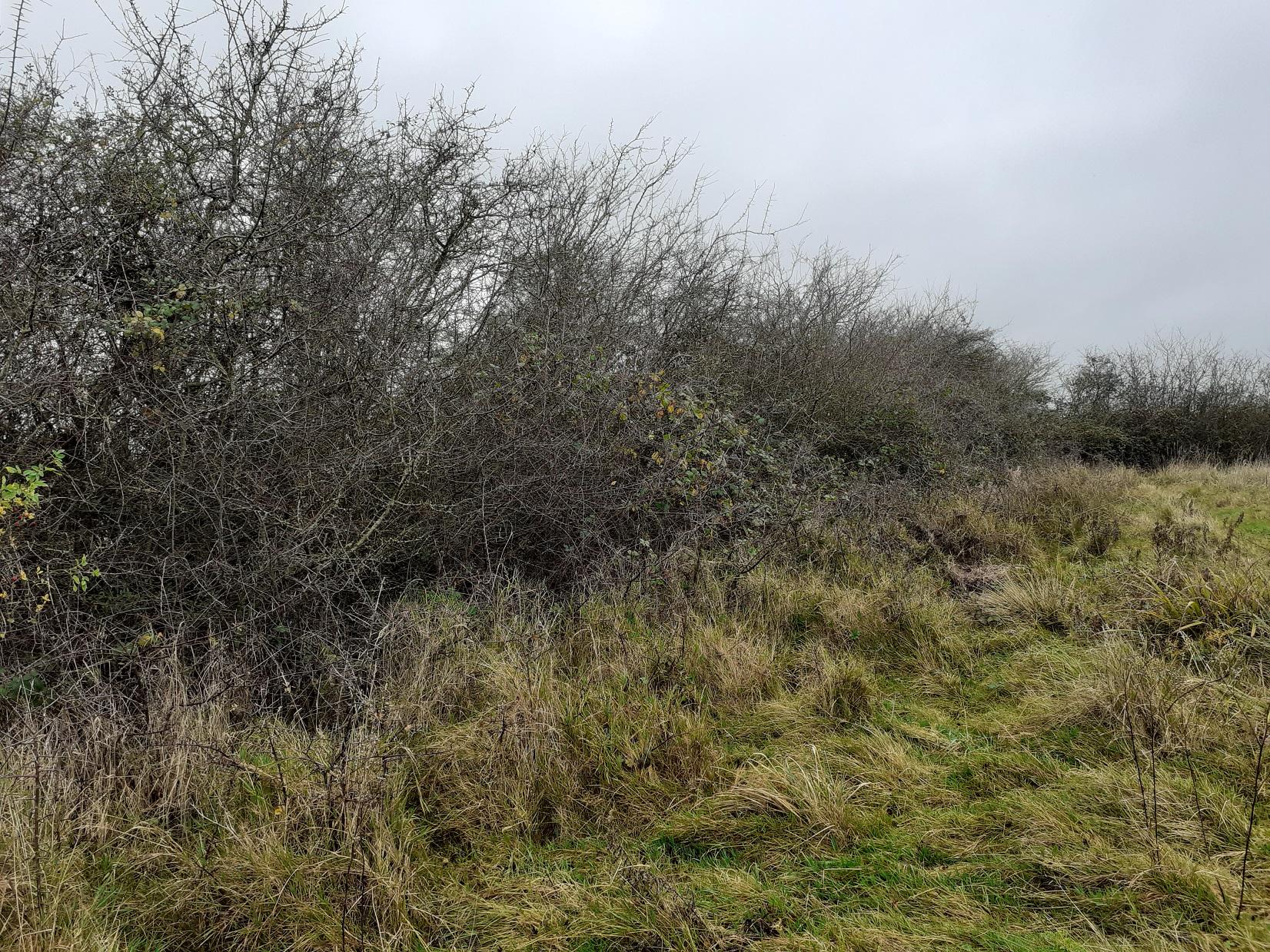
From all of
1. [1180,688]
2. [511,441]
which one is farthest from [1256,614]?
[511,441]

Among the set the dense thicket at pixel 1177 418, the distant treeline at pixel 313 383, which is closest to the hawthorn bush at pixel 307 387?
the distant treeline at pixel 313 383

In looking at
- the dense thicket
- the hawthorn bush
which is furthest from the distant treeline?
the dense thicket

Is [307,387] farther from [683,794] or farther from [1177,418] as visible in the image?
[1177,418]

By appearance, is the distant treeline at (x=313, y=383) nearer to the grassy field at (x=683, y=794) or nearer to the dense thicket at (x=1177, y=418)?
the grassy field at (x=683, y=794)

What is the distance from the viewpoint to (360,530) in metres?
4.21

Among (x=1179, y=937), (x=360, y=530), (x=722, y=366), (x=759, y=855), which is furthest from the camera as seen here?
(x=722, y=366)

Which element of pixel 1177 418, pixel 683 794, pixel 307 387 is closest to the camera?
pixel 683 794

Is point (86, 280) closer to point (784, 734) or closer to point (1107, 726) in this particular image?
point (784, 734)

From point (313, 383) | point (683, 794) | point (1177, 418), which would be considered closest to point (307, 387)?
point (313, 383)

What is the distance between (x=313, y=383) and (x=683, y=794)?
3.64 metres

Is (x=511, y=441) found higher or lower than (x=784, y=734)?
higher

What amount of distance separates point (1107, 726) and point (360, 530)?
13.8ft

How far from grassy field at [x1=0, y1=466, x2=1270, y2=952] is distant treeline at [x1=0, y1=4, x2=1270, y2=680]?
817 millimetres

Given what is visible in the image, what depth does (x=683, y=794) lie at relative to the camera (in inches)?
101
